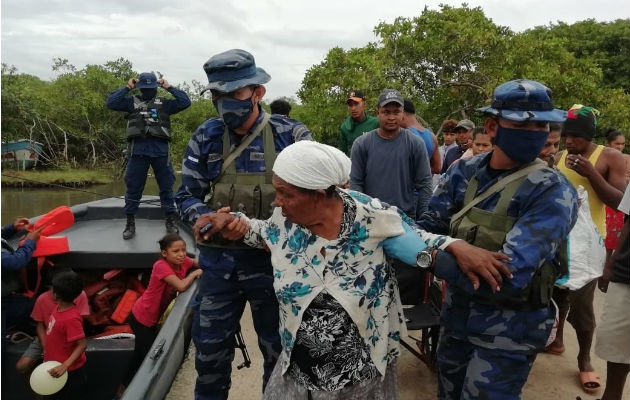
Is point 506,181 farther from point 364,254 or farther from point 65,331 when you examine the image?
point 65,331

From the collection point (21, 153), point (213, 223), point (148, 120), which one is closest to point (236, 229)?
point (213, 223)

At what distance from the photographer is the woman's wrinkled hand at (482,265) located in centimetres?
154

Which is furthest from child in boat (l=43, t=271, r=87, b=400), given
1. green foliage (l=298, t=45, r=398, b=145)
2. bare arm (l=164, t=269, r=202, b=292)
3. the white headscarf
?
green foliage (l=298, t=45, r=398, b=145)

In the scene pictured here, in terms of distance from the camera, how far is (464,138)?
18.3 feet

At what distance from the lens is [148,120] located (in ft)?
17.2

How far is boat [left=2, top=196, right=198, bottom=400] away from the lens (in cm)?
304

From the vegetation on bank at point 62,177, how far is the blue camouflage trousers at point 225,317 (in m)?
23.4

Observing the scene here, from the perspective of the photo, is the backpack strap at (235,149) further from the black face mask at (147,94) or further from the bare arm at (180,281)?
the black face mask at (147,94)

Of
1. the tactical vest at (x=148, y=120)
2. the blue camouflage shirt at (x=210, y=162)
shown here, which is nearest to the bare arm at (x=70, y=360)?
the blue camouflage shirt at (x=210, y=162)

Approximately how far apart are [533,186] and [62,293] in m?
3.24

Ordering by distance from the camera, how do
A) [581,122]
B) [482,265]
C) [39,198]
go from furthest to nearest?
[39,198]
[581,122]
[482,265]

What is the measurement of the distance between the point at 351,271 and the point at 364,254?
7 centimetres

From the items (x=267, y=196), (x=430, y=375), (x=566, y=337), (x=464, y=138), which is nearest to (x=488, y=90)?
(x=464, y=138)

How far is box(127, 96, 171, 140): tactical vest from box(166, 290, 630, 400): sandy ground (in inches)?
97.6
